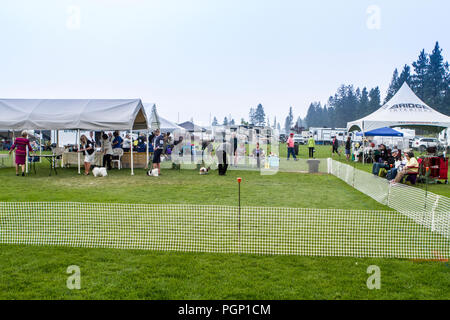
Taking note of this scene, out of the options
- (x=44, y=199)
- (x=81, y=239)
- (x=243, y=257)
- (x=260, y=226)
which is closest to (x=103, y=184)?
(x=44, y=199)

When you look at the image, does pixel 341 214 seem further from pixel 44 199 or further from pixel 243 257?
pixel 44 199

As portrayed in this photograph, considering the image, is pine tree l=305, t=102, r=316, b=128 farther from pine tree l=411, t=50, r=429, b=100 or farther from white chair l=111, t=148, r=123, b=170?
white chair l=111, t=148, r=123, b=170

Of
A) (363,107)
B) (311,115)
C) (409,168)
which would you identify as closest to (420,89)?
(363,107)

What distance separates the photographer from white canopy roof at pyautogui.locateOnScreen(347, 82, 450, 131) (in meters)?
21.4

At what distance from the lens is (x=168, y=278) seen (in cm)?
448

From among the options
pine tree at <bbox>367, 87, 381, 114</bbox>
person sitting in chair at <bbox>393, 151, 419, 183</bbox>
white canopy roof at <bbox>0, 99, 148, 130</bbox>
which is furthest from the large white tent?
pine tree at <bbox>367, 87, 381, 114</bbox>

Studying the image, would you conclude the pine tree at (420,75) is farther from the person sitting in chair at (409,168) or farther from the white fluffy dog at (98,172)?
the white fluffy dog at (98,172)

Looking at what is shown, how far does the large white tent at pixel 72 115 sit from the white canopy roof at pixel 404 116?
47.5 feet

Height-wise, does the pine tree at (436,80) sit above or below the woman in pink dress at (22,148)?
above

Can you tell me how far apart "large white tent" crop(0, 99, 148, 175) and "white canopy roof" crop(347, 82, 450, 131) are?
1448 centimetres

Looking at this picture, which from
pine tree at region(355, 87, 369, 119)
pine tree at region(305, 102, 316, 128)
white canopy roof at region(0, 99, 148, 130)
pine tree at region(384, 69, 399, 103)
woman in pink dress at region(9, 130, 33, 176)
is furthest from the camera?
pine tree at region(305, 102, 316, 128)

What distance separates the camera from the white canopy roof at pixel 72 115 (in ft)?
51.6

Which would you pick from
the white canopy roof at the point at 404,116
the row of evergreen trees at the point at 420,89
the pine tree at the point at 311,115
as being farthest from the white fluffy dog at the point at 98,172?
the pine tree at the point at 311,115

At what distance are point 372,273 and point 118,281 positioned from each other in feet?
11.0
